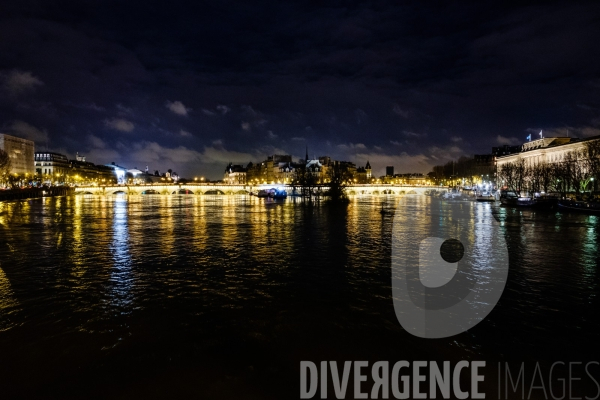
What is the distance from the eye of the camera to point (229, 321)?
35.4 ft

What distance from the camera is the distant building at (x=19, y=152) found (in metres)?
149

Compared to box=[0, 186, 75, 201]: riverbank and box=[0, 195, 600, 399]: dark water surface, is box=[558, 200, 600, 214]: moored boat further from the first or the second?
box=[0, 186, 75, 201]: riverbank

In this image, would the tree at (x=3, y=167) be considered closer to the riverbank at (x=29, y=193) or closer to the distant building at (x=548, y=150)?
the riverbank at (x=29, y=193)

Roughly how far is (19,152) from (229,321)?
597ft

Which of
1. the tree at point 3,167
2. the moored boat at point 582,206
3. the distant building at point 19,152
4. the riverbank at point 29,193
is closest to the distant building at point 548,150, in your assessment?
the moored boat at point 582,206

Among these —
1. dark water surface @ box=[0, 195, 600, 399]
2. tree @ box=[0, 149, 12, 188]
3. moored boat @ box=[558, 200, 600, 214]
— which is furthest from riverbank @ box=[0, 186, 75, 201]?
moored boat @ box=[558, 200, 600, 214]

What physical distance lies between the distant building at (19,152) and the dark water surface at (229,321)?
6265 inches

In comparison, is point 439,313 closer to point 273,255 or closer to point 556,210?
point 273,255

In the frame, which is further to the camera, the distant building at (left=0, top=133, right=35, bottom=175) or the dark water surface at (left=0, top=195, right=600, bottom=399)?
the distant building at (left=0, top=133, right=35, bottom=175)

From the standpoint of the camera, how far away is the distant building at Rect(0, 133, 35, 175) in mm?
148575

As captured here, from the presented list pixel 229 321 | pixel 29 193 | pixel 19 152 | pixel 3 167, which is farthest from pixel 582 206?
pixel 19 152

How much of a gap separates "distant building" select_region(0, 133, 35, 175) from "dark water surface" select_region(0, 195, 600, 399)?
522 feet

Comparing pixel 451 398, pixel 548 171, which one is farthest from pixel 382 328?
pixel 548 171

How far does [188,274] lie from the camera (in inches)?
632
